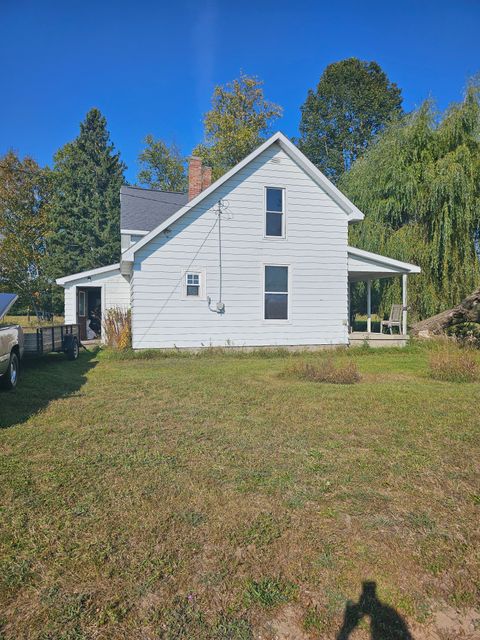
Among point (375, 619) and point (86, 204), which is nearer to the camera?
point (375, 619)

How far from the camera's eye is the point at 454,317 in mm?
14125

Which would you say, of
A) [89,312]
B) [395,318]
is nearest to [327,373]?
[395,318]

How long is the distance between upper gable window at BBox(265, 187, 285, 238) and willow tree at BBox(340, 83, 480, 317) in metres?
6.43

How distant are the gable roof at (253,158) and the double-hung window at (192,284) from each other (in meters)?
1.69

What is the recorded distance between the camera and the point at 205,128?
116ft

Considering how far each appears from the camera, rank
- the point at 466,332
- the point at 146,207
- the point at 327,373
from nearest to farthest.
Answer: the point at 327,373
the point at 466,332
the point at 146,207

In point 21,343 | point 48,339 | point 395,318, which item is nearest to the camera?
point 21,343

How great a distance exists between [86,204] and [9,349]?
29054mm

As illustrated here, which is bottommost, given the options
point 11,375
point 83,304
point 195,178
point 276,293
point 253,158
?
point 11,375

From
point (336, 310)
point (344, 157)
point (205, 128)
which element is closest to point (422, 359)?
point (336, 310)

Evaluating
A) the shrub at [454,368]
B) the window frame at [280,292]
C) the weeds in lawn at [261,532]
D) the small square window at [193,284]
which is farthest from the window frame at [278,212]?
the weeds in lawn at [261,532]

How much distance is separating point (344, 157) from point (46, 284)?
30066mm

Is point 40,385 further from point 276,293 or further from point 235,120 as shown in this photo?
point 235,120

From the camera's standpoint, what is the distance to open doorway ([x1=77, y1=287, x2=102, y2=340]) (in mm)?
17641
